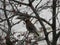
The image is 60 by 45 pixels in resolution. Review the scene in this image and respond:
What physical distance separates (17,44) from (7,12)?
1.40 feet

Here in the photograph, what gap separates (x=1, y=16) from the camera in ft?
6.15

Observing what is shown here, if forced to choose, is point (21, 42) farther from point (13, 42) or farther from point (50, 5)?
point (50, 5)

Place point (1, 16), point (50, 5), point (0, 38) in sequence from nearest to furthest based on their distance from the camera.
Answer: point (0, 38) → point (1, 16) → point (50, 5)

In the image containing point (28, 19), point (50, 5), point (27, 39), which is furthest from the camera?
point (50, 5)

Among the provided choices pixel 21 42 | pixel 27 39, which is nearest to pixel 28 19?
A: pixel 21 42

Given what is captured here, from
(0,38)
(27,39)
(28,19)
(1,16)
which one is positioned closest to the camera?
(27,39)

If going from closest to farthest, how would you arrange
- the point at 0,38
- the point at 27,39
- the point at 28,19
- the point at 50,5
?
the point at 27,39
the point at 0,38
the point at 28,19
the point at 50,5

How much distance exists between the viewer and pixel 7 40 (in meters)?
1.49

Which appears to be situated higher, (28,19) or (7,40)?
(28,19)

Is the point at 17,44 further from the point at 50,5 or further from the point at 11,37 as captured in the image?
the point at 50,5

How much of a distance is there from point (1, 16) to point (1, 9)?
0.28 ft

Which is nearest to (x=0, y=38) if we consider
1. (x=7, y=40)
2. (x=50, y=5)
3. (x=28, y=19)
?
(x=7, y=40)

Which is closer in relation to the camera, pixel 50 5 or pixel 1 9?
pixel 1 9

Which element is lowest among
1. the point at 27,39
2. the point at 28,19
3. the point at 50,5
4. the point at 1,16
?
the point at 27,39
